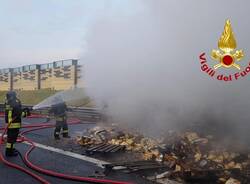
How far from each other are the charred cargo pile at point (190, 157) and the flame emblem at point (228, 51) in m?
1.45

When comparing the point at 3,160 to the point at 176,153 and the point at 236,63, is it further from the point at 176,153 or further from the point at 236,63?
the point at 236,63

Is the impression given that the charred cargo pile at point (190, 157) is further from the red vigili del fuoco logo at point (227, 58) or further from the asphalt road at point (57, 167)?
the red vigili del fuoco logo at point (227, 58)

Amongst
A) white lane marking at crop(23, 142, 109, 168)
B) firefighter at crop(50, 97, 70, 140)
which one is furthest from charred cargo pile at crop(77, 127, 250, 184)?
firefighter at crop(50, 97, 70, 140)

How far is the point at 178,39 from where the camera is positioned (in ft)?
25.1

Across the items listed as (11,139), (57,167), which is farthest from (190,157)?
(11,139)

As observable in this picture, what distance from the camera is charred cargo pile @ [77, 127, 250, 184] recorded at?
563cm

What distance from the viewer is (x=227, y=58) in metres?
6.68

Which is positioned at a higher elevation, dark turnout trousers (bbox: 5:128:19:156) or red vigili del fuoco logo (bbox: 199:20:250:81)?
red vigili del fuoco logo (bbox: 199:20:250:81)

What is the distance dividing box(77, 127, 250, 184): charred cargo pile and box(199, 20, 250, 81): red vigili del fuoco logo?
1217 millimetres

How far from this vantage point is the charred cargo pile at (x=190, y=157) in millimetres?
5629

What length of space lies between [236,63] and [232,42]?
1.49 ft

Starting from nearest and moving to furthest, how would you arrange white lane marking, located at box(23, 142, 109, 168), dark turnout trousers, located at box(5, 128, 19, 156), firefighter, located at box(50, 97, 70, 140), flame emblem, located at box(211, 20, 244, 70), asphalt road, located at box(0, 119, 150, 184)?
asphalt road, located at box(0, 119, 150, 184), flame emblem, located at box(211, 20, 244, 70), white lane marking, located at box(23, 142, 109, 168), dark turnout trousers, located at box(5, 128, 19, 156), firefighter, located at box(50, 97, 70, 140)

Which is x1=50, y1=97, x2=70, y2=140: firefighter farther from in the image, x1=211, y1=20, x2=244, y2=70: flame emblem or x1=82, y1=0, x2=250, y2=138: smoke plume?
x1=211, y1=20, x2=244, y2=70: flame emblem

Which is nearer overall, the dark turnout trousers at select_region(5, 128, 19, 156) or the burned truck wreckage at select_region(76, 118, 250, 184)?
the burned truck wreckage at select_region(76, 118, 250, 184)
